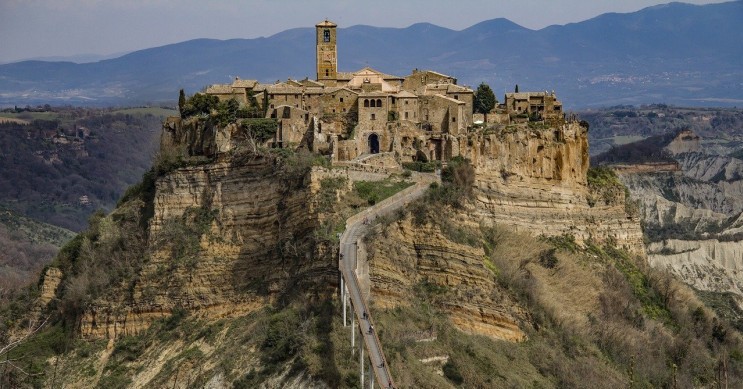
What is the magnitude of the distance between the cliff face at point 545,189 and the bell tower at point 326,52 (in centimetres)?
1047

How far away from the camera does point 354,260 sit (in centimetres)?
4600

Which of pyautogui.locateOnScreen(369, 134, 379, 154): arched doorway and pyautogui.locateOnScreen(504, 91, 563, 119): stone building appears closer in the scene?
pyautogui.locateOnScreen(369, 134, 379, 154): arched doorway

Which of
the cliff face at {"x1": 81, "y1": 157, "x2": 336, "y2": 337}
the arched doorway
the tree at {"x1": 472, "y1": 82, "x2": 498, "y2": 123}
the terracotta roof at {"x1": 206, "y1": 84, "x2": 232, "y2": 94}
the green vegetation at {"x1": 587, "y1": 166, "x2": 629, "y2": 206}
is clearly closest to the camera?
the cliff face at {"x1": 81, "y1": 157, "x2": 336, "y2": 337}

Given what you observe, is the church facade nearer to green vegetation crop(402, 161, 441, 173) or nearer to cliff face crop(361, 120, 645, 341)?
green vegetation crop(402, 161, 441, 173)

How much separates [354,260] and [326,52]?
21993 millimetres

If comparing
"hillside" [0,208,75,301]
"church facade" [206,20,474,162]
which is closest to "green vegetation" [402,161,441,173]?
"church facade" [206,20,474,162]

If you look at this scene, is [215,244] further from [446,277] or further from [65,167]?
[65,167]

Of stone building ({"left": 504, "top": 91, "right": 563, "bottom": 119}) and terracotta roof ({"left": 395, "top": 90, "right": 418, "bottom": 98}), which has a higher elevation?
terracotta roof ({"left": 395, "top": 90, "right": 418, "bottom": 98})

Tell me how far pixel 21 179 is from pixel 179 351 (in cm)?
13056

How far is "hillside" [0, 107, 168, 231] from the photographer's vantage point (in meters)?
166

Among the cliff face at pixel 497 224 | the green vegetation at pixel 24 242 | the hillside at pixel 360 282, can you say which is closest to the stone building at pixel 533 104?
the hillside at pixel 360 282

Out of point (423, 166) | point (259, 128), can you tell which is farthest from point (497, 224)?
point (259, 128)

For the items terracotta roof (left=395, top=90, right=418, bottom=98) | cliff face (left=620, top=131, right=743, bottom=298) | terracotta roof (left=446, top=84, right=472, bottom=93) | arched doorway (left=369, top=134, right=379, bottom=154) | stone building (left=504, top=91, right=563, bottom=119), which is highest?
terracotta roof (left=446, top=84, right=472, bottom=93)

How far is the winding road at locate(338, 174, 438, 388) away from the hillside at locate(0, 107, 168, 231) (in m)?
107
